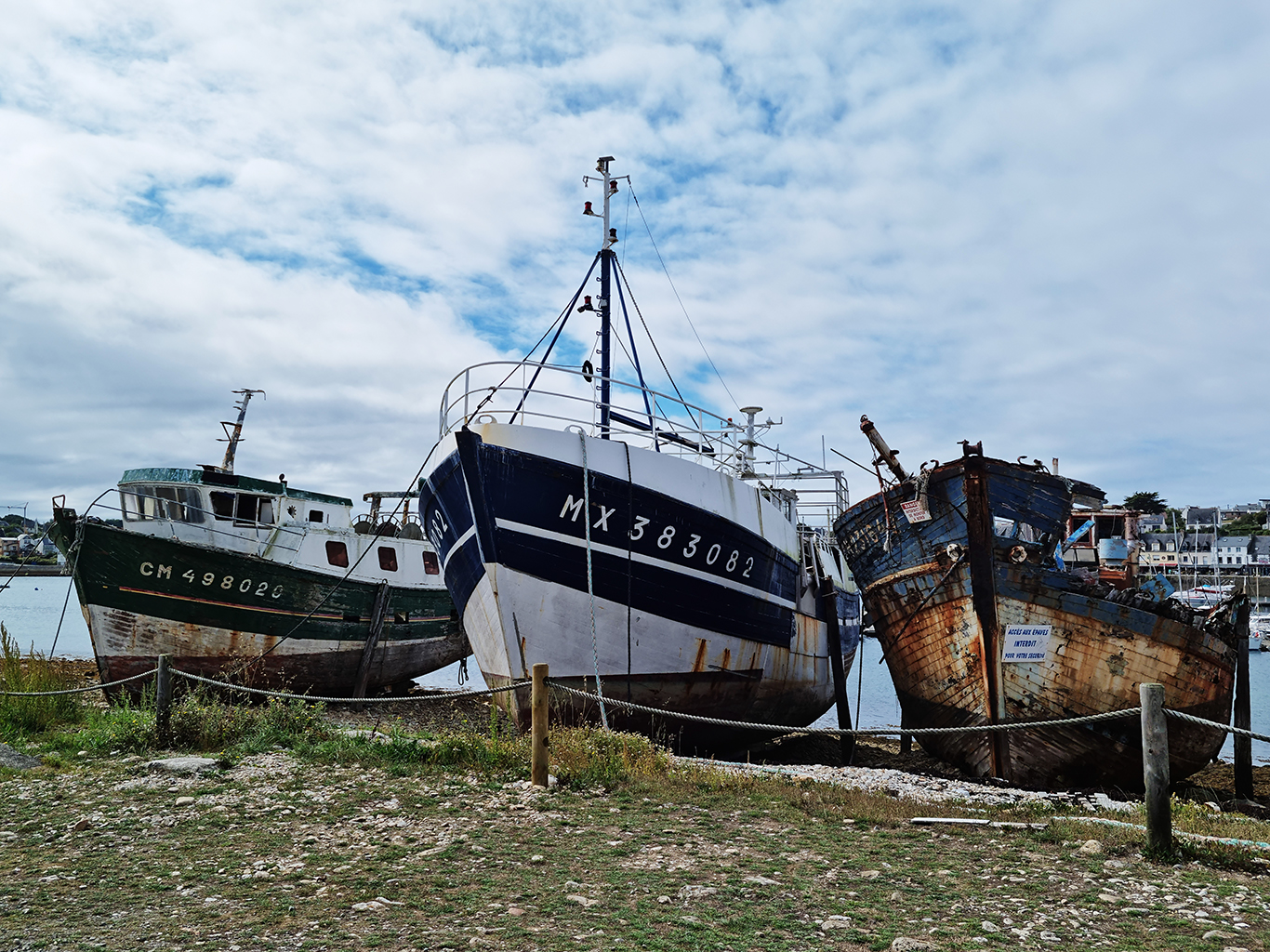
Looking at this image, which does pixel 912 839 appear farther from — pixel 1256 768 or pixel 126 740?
pixel 1256 768

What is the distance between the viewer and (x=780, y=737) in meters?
16.6

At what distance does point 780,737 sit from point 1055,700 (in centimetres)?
671

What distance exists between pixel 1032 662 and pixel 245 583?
14.5 m

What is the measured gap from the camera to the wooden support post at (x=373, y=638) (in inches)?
753

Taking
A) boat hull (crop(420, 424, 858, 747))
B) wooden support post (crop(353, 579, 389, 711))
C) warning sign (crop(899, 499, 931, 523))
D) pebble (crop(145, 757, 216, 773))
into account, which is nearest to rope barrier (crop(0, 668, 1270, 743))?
pebble (crop(145, 757, 216, 773))

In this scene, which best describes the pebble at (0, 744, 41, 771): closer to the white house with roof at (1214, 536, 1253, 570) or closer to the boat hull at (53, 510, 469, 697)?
the boat hull at (53, 510, 469, 697)

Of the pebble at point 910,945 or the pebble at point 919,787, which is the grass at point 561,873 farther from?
the pebble at point 919,787

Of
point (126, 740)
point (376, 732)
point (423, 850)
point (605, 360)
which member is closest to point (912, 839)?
point (423, 850)

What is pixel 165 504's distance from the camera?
57.1ft

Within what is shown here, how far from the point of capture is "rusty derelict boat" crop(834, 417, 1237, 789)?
10781mm

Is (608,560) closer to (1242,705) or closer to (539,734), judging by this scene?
(539,734)

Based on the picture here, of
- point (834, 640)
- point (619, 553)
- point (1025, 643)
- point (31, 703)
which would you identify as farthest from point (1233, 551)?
point (31, 703)

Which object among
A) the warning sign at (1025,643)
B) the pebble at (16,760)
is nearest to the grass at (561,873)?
the pebble at (16,760)

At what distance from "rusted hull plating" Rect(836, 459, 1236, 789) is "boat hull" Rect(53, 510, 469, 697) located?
1082 cm
